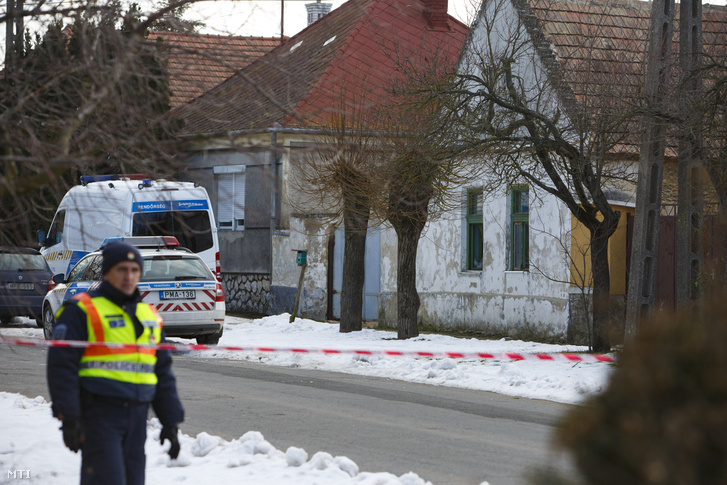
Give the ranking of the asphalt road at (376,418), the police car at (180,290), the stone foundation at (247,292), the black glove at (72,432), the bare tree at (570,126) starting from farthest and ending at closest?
1. the stone foundation at (247,292)
2. the police car at (180,290)
3. the bare tree at (570,126)
4. the asphalt road at (376,418)
5. the black glove at (72,432)

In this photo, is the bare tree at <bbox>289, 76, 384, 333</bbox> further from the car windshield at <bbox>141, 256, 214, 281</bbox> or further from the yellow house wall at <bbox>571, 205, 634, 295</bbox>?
the yellow house wall at <bbox>571, 205, 634, 295</bbox>

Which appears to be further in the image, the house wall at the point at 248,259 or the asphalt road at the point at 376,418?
the house wall at the point at 248,259

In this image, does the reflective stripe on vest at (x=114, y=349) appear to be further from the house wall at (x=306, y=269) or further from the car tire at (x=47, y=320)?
the house wall at (x=306, y=269)

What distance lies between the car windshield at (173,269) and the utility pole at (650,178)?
7008 millimetres

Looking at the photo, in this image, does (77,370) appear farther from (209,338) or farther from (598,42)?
(598,42)

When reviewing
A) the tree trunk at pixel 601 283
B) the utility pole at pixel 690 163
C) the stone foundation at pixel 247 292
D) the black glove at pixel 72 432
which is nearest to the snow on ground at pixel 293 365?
the tree trunk at pixel 601 283

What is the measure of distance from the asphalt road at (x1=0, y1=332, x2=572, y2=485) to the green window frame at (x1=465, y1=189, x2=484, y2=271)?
859 cm

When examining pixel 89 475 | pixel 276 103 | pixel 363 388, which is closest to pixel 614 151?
pixel 363 388

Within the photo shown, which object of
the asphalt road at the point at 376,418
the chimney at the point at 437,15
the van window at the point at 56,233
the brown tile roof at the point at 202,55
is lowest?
the asphalt road at the point at 376,418

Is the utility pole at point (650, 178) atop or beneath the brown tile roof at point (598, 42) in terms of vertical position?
beneath

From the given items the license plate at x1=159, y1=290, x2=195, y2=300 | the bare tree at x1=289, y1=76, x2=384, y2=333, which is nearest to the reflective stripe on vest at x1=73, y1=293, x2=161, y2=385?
the bare tree at x1=289, y1=76, x2=384, y2=333

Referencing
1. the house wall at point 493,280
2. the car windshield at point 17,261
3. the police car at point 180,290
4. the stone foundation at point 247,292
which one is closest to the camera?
the car windshield at point 17,261

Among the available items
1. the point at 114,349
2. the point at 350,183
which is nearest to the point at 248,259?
the point at 350,183

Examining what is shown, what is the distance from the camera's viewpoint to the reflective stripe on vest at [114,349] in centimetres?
506
